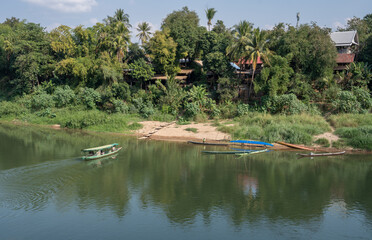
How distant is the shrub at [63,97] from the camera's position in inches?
1753

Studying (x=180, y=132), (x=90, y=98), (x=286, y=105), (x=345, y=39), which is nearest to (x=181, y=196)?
(x=180, y=132)

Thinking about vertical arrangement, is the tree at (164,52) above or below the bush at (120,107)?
above

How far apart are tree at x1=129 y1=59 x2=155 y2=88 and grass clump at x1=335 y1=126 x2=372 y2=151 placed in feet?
80.3

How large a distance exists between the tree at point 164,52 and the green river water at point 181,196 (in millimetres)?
18115

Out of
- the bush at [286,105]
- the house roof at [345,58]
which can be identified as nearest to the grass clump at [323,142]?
the bush at [286,105]

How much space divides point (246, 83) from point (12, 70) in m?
37.3

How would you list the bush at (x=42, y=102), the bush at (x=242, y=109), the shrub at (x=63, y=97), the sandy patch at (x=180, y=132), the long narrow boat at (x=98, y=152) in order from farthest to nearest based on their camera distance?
1. the bush at (x=42, y=102)
2. the shrub at (x=63, y=97)
3. the bush at (x=242, y=109)
4. the sandy patch at (x=180, y=132)
5. the long narrow boat at (x=98, y=152)

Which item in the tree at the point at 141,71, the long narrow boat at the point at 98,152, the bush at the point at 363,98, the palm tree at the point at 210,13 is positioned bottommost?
the long narrow boat at the point at 98,152

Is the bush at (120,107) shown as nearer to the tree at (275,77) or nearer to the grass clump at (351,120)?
the tree at (275,77)

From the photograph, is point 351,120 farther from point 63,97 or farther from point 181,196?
point 63,97

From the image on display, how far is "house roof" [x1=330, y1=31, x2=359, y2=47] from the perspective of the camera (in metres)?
45.3

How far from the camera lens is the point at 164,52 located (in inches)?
1738

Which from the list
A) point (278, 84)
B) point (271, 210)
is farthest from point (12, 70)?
point (271, 210)

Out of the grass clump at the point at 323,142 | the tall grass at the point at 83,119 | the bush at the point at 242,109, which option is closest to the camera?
the grass clump at the point at 323,142
